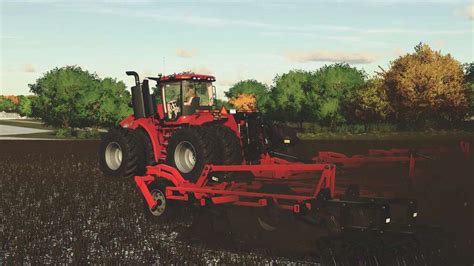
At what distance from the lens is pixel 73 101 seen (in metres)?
67.8

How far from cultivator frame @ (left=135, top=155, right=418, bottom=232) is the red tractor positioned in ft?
0.04

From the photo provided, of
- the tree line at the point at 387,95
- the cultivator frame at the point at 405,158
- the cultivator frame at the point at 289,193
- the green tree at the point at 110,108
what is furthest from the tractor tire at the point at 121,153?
the green tree at the point at 110,108

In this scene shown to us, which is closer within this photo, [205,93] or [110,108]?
[205,93]

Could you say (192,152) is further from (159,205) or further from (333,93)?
(333,93)

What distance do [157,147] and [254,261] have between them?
530 cm

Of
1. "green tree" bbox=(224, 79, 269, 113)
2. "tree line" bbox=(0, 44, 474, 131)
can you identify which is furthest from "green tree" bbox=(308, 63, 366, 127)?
"green tree" bbox=(224, 79, 269, 113)

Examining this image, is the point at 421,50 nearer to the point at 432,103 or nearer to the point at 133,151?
the point at 432,103

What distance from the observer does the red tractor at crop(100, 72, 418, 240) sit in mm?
8492

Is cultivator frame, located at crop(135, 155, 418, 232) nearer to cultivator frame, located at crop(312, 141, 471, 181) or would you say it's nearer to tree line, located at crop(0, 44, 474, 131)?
cultivator frame, located at crop(312, 141, 471, 181)

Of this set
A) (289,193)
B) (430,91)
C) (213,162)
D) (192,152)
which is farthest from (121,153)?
(430,91)

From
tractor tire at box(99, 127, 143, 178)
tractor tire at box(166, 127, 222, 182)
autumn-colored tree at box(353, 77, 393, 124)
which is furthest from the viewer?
autumn-colored tree at box(353, 77, 393, 124)

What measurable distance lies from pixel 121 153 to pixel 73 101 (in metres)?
57.1

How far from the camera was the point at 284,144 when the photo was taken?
488 inches

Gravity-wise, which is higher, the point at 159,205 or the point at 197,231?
the point at 159,205
